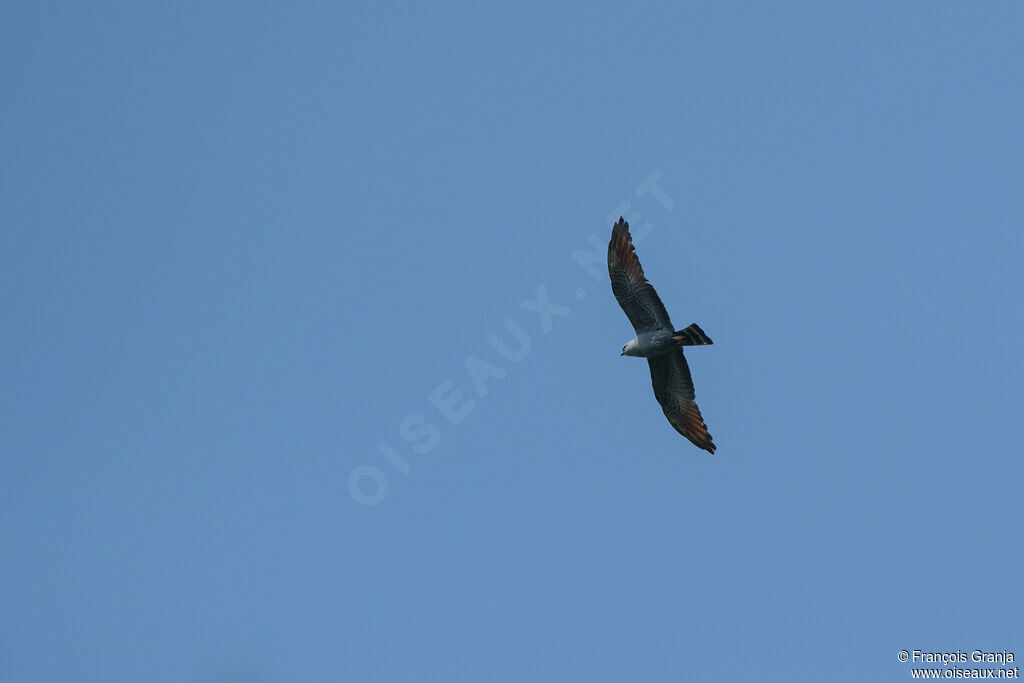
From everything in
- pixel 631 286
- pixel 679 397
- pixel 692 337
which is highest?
pixel 631 286

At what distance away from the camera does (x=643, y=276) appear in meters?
31.8

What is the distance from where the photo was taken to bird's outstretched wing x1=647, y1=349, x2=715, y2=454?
33250mm

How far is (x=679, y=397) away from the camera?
110 ft

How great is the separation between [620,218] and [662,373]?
497cm

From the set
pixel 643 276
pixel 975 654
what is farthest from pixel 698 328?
pixel 975 654

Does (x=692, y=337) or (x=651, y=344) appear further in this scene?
(x=651, y=344)

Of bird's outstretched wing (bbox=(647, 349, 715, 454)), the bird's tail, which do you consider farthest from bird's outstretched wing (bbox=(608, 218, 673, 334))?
bird's outstretched wing (bbox=(647, 349, 715, 454))

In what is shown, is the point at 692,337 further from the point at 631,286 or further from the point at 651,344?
the point at 631,286

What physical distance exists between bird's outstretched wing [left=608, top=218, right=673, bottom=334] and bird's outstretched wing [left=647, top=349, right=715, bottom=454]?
1.57 meters

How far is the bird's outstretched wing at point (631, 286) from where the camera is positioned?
31.8m

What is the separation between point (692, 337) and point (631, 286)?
2441mm

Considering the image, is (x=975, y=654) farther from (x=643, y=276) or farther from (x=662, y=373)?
(x=643, y=276)

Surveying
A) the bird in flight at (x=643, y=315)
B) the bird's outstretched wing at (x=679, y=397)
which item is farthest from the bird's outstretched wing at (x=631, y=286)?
the bird's outstretched wing at (x=679, y=397)

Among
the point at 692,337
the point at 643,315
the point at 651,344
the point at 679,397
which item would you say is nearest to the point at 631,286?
the point at 643,315
